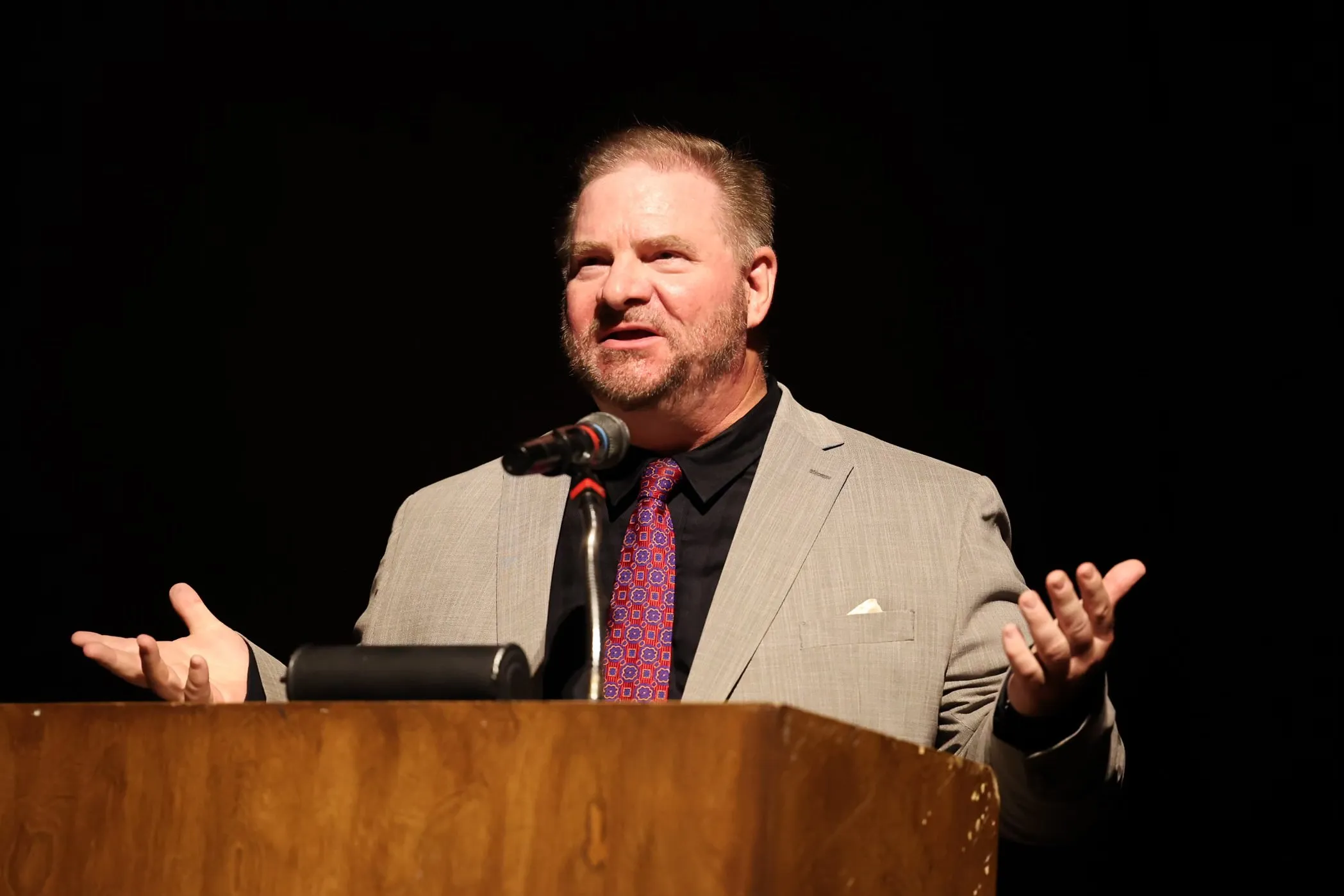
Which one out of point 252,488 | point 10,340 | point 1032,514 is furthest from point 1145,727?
point 10,340

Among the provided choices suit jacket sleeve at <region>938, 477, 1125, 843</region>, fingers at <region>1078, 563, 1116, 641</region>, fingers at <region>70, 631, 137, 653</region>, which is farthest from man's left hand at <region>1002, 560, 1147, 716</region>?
fingers at <region>70, 631, 137, 653</region>

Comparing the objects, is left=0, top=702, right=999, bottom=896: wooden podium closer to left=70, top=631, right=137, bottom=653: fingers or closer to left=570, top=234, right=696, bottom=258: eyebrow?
left=70, top=631, right=137, bottom=653: fingers

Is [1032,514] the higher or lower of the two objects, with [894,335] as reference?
lower

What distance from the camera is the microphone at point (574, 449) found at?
1695 mm

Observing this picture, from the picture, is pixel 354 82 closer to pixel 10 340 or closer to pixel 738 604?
pixel 10 340

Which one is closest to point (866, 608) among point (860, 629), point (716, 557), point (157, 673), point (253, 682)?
point (860, 629)

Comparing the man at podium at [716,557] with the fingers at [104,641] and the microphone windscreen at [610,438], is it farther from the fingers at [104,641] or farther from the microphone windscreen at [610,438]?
the microphone windscreen at [610,438]

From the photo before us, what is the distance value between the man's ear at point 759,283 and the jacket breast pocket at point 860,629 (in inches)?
30.2

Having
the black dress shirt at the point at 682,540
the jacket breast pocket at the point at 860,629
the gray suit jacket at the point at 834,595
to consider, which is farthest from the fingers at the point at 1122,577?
the black dress shirt at the point at 682,540

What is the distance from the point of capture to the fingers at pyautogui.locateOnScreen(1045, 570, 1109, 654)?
5.44 ft

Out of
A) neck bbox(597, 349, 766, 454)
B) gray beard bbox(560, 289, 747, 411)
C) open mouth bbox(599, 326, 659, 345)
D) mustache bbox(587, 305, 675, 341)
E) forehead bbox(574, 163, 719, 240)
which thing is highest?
forehead bbox(574, 163, 719, 240)

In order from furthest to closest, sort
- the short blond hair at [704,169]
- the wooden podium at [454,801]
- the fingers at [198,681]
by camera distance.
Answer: the short blond hair at [704,169], the fingers at [198,681], the wooden podium at [454,801]

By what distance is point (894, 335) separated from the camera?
324 centimetres

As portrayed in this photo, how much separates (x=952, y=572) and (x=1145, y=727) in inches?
28.7
